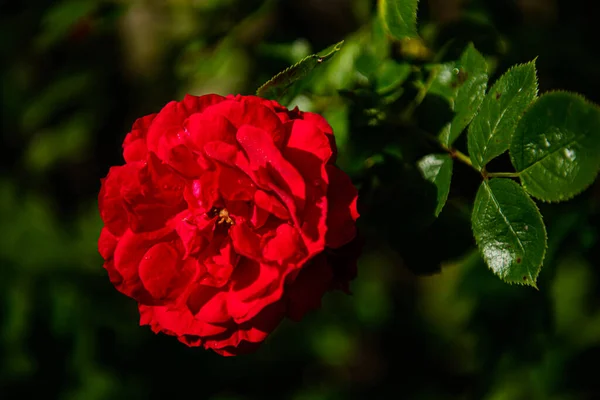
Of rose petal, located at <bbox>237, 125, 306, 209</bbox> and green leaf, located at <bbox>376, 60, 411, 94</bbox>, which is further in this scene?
green leaf, located at <bbox>376, 60, 411, 94</bbox>

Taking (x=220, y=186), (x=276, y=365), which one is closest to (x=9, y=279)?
(x=276, y=365)

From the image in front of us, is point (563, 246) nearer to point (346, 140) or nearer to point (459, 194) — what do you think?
point (459, 194)

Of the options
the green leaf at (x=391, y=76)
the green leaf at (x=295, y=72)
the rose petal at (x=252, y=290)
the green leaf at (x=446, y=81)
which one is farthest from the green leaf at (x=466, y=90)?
the rose petal at (x=252, y=290)

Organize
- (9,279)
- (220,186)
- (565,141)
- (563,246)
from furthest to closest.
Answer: (9,279) → (563,246) → (220,186) → (565,141)

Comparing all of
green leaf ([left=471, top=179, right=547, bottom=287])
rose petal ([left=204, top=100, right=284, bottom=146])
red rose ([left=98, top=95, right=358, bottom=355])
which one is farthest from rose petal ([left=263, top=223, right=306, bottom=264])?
green leaf ([left=471, top=179, right=547, bottom=287])

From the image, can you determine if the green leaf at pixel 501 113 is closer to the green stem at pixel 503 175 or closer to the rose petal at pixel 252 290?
the green stem at pixel 503 175

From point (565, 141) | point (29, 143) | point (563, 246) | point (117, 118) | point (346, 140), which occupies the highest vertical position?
point (565, 141)

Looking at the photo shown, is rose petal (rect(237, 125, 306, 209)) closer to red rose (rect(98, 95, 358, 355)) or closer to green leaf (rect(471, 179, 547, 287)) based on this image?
red rose (rect(98, 95, 358, 355))
